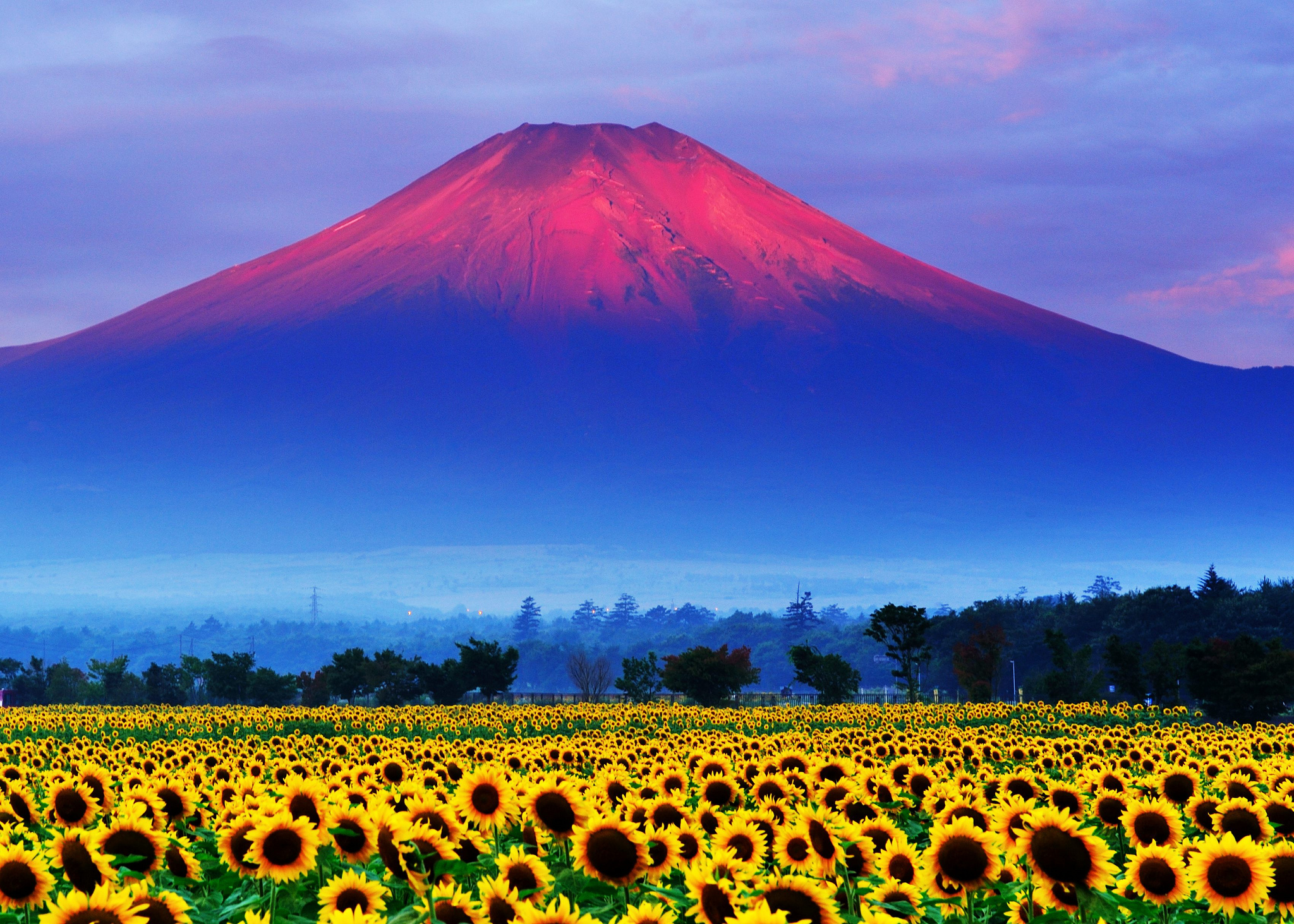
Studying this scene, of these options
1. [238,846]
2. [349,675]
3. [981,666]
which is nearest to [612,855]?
[238,846]

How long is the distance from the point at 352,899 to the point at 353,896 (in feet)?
0.10

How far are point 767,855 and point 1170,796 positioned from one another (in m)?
4.41

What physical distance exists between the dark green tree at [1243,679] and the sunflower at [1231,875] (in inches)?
1918

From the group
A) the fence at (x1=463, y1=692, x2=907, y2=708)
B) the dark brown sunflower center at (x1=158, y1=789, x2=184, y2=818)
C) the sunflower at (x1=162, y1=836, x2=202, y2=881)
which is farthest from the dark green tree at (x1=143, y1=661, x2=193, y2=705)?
the sunflower at (x1=162, y1=836, x2=202, y2=881)

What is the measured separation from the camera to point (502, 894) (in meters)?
6.86

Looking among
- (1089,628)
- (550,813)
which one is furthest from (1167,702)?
(1089,628)

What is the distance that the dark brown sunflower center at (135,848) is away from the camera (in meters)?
8.98

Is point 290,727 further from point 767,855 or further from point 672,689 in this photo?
point 767,855

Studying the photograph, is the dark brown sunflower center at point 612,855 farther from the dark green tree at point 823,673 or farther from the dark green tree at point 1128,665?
the dark green tree at point 823,673

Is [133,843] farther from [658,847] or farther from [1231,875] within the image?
[1231,875]

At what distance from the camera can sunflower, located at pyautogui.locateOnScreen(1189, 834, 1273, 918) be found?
803 centimetres

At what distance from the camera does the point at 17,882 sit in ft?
24.8

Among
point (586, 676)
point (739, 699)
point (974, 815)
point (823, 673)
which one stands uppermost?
point (823, 673)

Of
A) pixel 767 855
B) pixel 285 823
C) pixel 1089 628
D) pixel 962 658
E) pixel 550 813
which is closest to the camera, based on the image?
pixel 285 823
